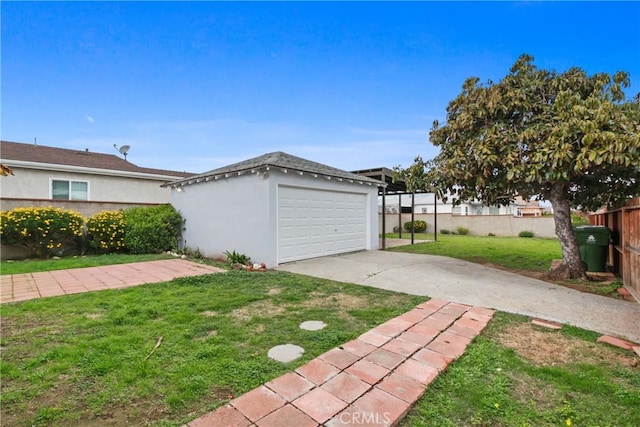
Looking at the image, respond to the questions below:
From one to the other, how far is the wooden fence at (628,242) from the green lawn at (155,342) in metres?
3.92

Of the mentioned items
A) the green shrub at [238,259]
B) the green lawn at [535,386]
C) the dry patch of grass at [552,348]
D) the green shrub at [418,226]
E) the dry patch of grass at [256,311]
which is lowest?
the dry patch of grass at [552,348]

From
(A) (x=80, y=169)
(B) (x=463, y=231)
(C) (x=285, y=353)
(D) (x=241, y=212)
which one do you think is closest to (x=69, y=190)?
(A) (x=80, y=169)

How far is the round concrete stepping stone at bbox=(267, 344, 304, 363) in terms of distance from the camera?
9.26 ft

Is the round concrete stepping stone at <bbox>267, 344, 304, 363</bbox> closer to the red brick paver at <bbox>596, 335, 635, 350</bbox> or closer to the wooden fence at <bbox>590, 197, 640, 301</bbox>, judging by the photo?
the red brick paver at <bbox>596, 335, 635, 350</bbox>

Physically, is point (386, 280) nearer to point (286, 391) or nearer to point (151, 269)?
point (286, 391)

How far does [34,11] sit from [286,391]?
10540 millimetres

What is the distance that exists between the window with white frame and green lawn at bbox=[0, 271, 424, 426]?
927 cm

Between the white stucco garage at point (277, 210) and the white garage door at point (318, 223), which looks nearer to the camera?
the white stucco garage at point (277, 210)

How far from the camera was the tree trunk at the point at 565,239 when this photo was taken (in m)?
6.41

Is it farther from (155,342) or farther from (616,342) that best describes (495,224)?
(155,342)

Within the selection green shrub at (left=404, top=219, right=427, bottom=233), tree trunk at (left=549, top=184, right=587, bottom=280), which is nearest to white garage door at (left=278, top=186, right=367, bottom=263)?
tree trunk at (left=549, top=184, right=587, bottom=280)

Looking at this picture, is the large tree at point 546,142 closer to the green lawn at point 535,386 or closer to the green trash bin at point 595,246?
the green trash bin at point 595,246

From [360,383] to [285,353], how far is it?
851mm

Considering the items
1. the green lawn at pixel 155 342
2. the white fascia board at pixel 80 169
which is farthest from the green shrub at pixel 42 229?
the green lawn at pixel 155 342
